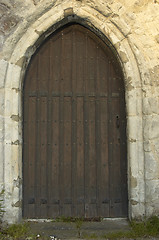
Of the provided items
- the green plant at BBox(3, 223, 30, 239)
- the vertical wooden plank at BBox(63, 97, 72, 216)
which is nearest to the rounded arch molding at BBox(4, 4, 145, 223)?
the green plant at BBox(3, 223, 30, 239)

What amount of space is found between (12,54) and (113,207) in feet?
7.43

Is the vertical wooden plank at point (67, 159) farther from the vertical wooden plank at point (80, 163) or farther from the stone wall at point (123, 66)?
the stone wall at point (123, 66)

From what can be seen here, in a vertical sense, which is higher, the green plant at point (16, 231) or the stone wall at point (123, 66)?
the stone wall at point (123, 66)

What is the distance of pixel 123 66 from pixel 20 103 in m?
1.35

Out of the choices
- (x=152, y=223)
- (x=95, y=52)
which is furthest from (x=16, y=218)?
(x=95, y=52)

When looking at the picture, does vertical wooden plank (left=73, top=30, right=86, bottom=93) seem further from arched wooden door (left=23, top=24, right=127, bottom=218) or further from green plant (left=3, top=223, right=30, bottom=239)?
green plant (left=3, top=223, right=30, bottom=239)

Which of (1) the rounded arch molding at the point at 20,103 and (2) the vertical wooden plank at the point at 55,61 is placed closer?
(1) the rounded arch molding at the point at 20,103

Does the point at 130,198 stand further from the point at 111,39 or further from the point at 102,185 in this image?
the point at 111,39

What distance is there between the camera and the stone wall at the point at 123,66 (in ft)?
10.7

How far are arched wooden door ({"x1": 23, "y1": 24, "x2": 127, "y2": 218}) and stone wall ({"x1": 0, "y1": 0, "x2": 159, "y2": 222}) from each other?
0.20 metres

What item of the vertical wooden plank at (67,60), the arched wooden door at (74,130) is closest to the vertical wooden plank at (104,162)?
the arched wooden door at (74,130)

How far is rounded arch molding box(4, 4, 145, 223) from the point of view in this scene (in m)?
3.25

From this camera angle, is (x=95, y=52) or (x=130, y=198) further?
(x=95, y=52)

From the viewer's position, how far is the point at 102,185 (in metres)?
3.51
